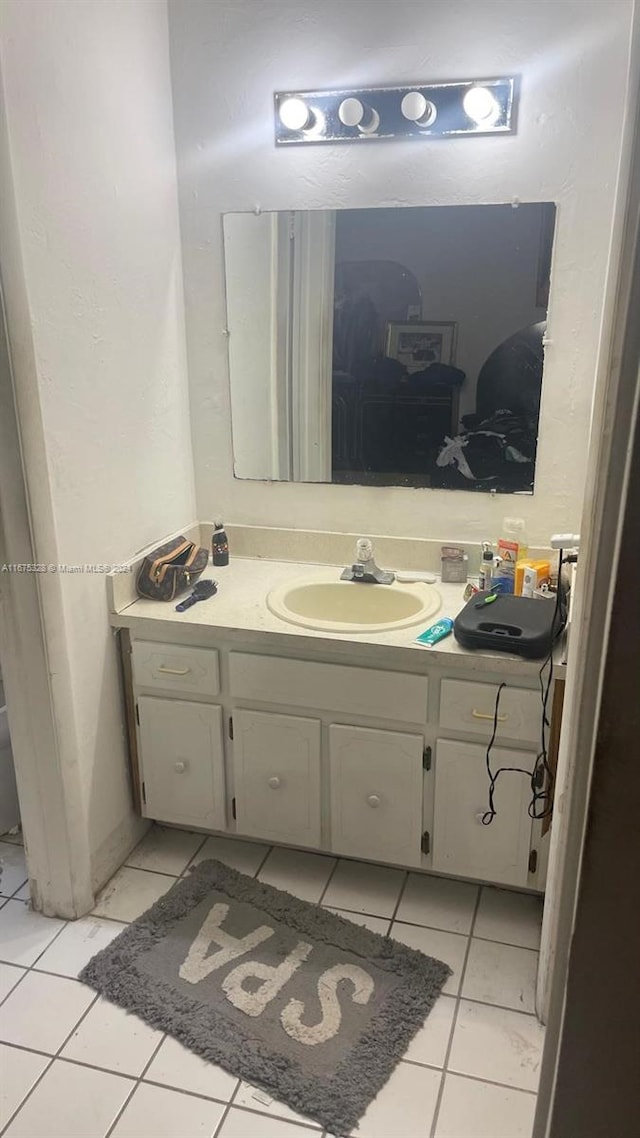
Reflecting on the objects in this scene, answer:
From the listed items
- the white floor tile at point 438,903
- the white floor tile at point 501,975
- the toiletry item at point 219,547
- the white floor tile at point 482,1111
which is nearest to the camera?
the white floor tile at point 482,1111

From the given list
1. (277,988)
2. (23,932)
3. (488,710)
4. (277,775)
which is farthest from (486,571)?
(23,932)

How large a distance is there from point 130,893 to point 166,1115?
2.02 ft

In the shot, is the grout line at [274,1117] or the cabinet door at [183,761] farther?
the cabinet door at [183,761]

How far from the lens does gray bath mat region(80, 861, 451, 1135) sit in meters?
1.58

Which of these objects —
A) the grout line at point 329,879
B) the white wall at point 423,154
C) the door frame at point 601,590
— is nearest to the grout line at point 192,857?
the grout line at point 329,879

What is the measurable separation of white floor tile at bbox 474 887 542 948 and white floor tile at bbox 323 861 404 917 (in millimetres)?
223

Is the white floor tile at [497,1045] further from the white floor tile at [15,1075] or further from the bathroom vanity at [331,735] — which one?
the white floor tile at [15,1075]

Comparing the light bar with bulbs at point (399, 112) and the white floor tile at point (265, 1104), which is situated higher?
the light bar with bulbs at point (399, 112)

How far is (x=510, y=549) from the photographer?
2.06 meters

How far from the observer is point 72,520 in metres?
1.82

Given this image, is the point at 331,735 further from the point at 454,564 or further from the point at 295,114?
the point at 295,114

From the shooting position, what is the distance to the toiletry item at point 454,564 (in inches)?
85.5

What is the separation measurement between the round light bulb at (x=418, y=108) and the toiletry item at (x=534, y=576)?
3.66ft

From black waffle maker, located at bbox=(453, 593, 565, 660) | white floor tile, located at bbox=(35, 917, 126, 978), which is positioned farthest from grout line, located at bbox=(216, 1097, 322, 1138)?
black waffle maker, located at bbox=(453, 593, 565, 660)
